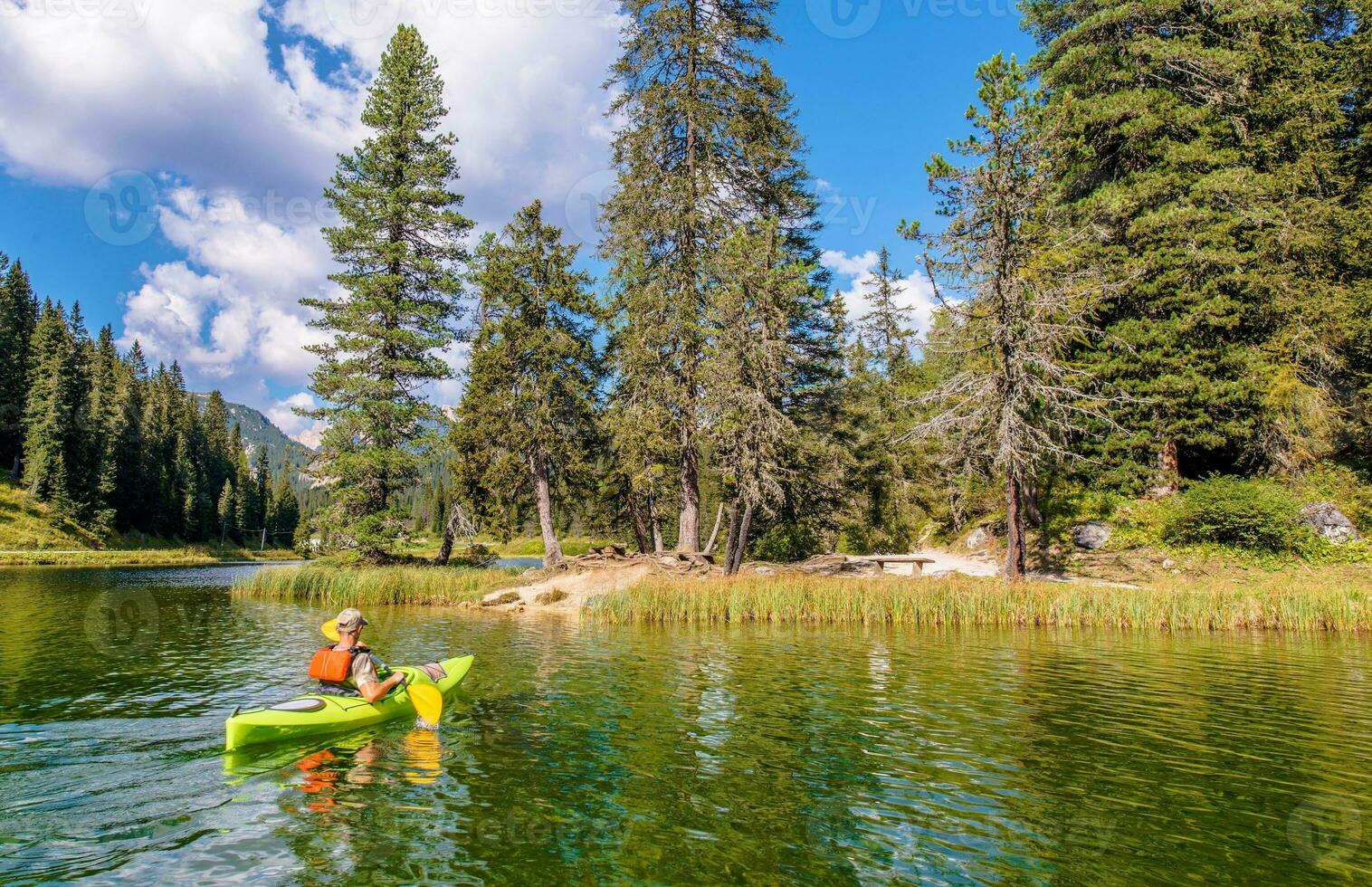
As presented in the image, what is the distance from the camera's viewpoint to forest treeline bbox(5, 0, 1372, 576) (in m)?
24.7

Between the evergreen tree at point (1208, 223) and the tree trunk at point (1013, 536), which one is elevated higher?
the evergreen tree at point (1208, 223)

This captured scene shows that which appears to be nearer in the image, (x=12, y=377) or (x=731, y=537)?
(x=731, y=537)

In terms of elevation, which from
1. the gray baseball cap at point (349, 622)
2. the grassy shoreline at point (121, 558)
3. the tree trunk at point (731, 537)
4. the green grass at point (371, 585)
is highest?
the tree trunk at point (731, 537)

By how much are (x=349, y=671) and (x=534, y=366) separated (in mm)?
21563

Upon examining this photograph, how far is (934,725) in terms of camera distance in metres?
9.27

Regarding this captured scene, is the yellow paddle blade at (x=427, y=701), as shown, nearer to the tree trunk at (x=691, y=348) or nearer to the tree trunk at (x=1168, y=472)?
the tree trunk at (x=691, y=348)

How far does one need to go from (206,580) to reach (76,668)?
33076mm

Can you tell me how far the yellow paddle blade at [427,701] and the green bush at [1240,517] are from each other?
2682 cm

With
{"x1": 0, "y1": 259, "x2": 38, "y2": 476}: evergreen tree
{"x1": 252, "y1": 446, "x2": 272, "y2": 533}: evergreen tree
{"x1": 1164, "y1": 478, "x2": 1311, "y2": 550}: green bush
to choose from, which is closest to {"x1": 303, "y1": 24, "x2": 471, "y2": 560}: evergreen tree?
{"x1": 1164, "y1": 478, "x2": 1311, "y2": 550}: green bush

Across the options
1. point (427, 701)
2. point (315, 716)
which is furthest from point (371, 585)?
point (315, 716)

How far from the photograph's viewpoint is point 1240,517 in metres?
24.1

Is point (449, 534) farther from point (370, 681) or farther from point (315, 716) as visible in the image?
point (315, 716)

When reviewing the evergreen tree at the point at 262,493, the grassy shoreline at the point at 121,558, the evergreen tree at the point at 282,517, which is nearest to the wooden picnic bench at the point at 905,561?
the grassy shoreline at the point at 121,558

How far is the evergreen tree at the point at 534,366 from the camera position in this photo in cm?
2958
